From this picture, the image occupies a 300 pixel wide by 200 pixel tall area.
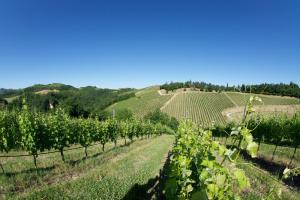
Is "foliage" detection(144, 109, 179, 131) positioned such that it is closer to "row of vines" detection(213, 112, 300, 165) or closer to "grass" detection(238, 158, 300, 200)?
"row of vines" detection(213, 112, 300, 165)

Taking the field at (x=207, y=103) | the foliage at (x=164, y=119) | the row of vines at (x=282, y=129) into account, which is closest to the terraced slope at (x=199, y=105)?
the field at (x=207, y=103)

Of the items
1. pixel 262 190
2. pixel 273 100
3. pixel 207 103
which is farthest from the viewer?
pixel 207 103

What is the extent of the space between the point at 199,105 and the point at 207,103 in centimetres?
501

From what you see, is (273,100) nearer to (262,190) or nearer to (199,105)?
(199,105)

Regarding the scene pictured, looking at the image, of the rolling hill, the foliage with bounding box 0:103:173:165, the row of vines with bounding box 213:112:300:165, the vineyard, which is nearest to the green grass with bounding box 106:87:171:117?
the rolling hill

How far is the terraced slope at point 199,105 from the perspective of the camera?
86.4 metres

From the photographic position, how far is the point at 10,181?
10586 millimetres

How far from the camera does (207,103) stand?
10325 centimetres

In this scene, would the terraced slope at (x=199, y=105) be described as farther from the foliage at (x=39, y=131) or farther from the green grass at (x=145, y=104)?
the foliage at (x=39, y=131)

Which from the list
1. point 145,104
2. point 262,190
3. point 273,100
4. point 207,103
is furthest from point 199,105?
point 262,190

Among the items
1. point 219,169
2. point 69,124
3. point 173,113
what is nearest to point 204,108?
point 173,113

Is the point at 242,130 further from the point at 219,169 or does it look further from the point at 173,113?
the point at 173,113

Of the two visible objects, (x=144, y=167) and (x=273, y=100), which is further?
(x=273, y=100)

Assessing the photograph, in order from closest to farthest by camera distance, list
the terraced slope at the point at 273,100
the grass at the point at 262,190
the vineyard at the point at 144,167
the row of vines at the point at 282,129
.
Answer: the vineyard at the point at 144,167, the grass at the point at 262,190, the row of vines at the point at 282,129, the terraced slope at the point at 273,100
